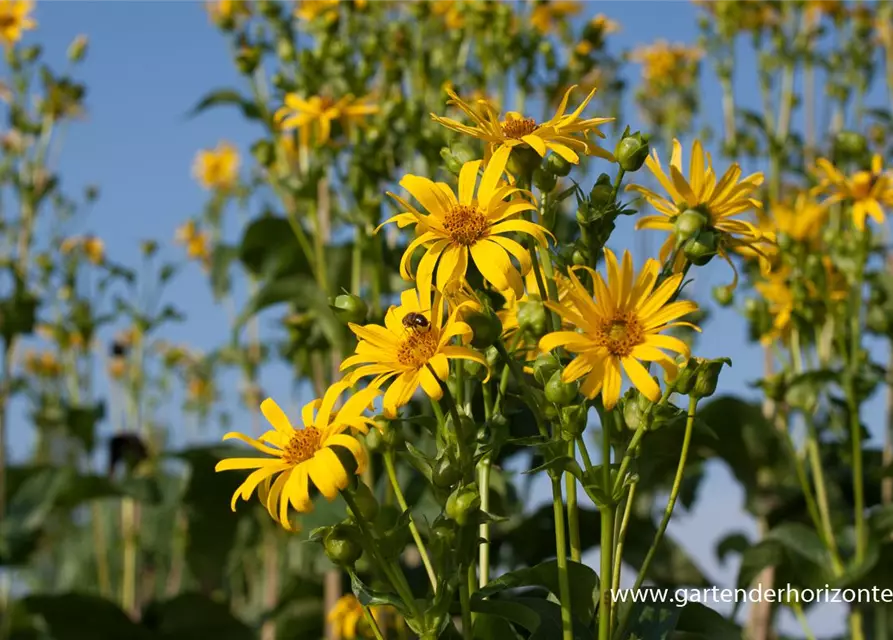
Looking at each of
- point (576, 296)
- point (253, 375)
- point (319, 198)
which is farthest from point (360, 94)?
point (576, 296)

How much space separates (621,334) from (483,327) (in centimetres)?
11

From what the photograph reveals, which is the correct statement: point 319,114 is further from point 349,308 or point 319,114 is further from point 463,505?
point 463,505

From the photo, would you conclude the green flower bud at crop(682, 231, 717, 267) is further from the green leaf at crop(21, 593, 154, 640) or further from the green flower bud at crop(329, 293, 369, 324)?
the green leaf at crop(21, 593, 154, 640)

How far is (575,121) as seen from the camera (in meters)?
0.96

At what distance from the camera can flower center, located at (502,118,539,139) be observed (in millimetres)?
943

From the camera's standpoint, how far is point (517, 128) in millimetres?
949

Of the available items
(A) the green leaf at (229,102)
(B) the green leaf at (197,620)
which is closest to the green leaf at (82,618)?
(B) the green leaf at (197,620)

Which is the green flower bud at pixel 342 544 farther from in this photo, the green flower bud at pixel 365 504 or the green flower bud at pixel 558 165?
the green flower bud at pixel 558 165

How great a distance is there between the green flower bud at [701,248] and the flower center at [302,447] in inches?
14.0

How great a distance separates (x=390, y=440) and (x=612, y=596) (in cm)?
23

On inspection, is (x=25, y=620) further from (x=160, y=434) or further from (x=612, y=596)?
(x=612, y=596)

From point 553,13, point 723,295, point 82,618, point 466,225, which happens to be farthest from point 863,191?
point 82,618

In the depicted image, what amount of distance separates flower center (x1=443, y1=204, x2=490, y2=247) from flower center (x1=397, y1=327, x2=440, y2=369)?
0.27 ft

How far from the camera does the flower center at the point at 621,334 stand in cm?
84
